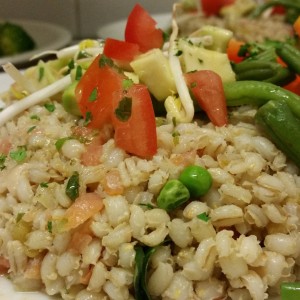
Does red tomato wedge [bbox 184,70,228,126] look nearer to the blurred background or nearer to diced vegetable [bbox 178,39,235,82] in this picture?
diced vegetable [bbox 178,39,235,82]

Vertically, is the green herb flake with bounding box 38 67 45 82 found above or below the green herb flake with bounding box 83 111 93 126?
below

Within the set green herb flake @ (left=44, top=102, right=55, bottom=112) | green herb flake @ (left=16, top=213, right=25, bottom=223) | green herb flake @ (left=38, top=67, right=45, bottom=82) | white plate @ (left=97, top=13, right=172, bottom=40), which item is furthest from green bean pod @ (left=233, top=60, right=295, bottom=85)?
white plate @ (left=97, top=13, right=172, bottom=40)

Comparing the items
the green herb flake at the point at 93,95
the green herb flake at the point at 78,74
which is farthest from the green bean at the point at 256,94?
the green herb flake at the point at 78,74

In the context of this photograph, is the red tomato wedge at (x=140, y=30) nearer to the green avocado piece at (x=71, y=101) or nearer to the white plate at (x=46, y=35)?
the green avocado piece at (x=71, y=101)

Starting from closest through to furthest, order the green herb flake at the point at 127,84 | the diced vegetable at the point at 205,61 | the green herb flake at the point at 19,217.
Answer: the green herb flake at the point at 19,217 → the green herb flake at the point at 127,84 → the diced vegetable at the point at 205,61

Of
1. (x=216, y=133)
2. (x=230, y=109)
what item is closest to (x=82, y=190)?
(x=216, y=133)

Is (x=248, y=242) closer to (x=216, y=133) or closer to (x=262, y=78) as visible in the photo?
(x=216, y=133)

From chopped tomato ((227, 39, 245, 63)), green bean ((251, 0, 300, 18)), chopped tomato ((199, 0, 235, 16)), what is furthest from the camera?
chopped tomato ((199, 0, 235, 16))

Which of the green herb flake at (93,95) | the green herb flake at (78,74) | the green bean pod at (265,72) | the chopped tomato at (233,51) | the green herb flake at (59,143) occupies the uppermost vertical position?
the green herb flake at (93,95)
